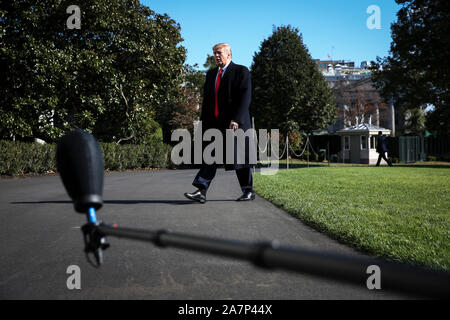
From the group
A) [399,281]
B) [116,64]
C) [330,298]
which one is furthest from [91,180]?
[116,64]

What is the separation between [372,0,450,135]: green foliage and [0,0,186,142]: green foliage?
13.2 metres

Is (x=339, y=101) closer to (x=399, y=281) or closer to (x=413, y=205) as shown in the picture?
(x=413, y=205)

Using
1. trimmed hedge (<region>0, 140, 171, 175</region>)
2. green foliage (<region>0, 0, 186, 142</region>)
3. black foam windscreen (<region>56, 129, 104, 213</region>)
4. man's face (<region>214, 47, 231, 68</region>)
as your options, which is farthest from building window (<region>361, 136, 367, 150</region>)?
black foam windscreen (<region>56, 129, 104, 213</region>)

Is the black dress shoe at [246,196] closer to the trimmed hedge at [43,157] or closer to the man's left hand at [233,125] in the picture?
the man's left hand at [233,125]

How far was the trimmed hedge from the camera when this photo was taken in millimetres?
15522

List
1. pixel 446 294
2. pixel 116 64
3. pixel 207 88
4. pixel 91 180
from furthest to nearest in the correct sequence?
1. pixel 116 64
2. pixel 207 88
3. pixel 91 180
4. pixel 446 294

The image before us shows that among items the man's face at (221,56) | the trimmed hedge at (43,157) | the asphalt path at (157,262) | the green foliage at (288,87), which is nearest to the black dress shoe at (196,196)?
the asphalt path at (157,262)

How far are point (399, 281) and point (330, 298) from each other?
2019mm

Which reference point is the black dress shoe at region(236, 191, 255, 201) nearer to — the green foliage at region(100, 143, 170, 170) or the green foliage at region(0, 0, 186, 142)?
the green foliage at region(0, 0, 186, 142)

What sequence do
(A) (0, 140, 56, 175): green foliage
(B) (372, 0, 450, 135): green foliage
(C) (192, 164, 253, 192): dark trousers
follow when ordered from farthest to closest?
(B) (372, 0, 450, 135): green foliage < (A) (0, 140, 56, 175): green foliage < (C) (192, 164, 253, 192): dark trousers

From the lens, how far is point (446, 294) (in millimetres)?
483

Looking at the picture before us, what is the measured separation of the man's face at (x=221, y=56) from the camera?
5836 millimetres

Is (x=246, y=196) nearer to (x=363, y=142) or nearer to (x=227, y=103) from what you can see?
(x=227, y=103)
